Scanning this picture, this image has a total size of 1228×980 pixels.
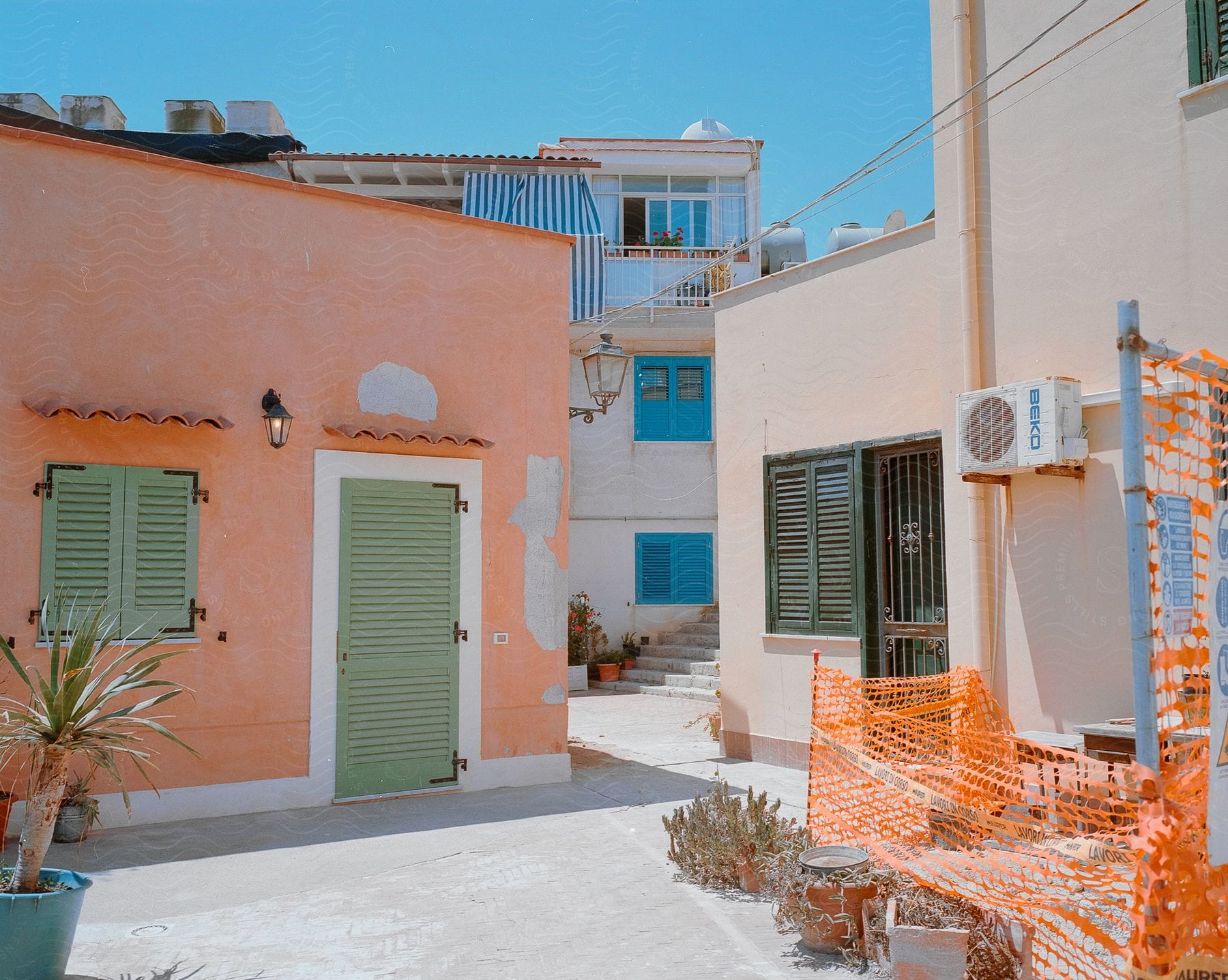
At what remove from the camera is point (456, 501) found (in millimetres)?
8383

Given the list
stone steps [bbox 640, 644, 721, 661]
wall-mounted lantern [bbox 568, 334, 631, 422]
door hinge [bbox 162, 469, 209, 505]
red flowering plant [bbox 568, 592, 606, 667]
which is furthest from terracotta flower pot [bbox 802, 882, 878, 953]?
red flowering plant [bbox 568, 592, 606, 667]

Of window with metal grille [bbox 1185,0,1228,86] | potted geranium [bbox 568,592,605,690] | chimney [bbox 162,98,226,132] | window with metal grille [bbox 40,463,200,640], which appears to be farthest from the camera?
chimney [bbox 162,98,226,132]

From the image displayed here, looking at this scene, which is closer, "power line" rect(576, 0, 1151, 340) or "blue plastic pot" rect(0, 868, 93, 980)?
"blue plastic pot" rect(0, 868, 93, 980)

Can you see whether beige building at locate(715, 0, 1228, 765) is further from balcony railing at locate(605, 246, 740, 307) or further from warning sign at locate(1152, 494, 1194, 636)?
balcony railing at locate(605, 246, 740, 307)

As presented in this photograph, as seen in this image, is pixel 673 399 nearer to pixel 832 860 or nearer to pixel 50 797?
pixel 832 860

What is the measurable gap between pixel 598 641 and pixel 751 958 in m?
12.0

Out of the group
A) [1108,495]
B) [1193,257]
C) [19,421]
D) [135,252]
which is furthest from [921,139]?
[19,421]

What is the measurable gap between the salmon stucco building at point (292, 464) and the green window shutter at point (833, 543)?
7.32 ft

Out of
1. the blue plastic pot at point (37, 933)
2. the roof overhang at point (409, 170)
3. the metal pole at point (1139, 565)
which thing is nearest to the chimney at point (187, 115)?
the roof overhang at point (409, 170)

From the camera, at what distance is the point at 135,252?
722 centimetres

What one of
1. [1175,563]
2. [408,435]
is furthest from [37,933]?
[408,435]

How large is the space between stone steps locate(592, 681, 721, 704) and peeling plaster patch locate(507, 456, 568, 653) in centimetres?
508

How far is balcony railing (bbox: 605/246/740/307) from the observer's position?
1775cm

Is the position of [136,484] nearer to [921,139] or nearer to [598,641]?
[921,139]
